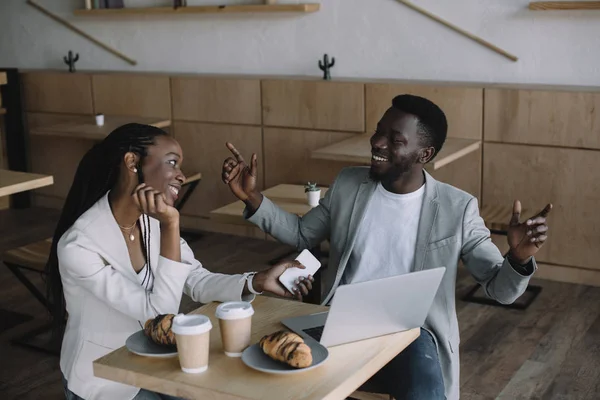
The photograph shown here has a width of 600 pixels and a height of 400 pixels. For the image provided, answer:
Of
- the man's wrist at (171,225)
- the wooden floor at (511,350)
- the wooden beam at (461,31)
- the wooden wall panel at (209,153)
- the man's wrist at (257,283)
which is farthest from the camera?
the wooden wall panel at (209,153)

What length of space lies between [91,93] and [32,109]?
680 millimetres

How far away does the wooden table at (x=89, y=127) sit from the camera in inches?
229

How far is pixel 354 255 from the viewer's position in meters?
2.69

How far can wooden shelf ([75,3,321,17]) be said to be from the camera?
18.3 ft

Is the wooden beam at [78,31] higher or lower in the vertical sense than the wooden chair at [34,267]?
higher

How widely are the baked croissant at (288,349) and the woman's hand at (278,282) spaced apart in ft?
1.17

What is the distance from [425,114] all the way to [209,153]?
367 cm

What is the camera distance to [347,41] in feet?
18.3

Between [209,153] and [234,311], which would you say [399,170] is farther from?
[209,153]

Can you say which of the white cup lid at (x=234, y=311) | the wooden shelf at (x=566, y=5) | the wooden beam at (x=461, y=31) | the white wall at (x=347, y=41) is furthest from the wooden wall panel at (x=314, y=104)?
the white cup lid at (x=234, y=311)

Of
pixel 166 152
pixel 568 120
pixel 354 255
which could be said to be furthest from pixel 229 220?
pixel 568 120

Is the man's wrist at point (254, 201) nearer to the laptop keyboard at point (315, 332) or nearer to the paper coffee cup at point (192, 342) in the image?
the laptop keyboard at point (315, 332)

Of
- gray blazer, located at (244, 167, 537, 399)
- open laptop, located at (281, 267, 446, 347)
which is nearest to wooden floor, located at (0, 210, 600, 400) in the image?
gray blazer, located at (244, 167, 537, 399)

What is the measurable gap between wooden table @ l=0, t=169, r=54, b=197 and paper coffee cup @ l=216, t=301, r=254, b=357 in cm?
245
